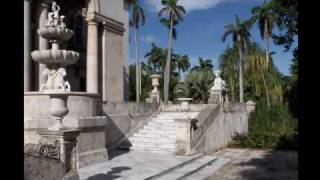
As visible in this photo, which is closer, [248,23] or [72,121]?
[72,121]

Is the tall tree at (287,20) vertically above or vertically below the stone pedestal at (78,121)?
above

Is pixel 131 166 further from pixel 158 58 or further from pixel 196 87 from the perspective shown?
pixel 158 58

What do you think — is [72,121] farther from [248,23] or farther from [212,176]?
[248,23]

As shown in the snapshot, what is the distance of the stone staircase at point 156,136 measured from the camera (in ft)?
50.3

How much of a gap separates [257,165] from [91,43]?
8829mm

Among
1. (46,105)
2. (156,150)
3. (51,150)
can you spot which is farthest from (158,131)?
(51,150)

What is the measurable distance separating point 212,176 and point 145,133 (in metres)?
6.16

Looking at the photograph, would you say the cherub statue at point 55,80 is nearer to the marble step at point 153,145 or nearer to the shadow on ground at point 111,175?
the shadow on ground at point 111,175

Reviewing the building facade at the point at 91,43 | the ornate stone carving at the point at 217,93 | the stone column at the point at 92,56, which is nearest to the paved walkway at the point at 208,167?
the ornate stone carving at the point at 217,93

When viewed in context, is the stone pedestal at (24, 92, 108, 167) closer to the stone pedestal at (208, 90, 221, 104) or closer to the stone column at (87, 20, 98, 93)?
the stone column at (87, 20, 98, 93)

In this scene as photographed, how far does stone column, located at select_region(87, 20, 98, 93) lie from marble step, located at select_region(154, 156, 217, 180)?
6.15 metres

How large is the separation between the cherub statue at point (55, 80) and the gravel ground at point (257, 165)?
5.14 metres

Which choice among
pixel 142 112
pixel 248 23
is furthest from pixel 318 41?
pixel 248 23

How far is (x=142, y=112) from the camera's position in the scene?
18594 millimetres
